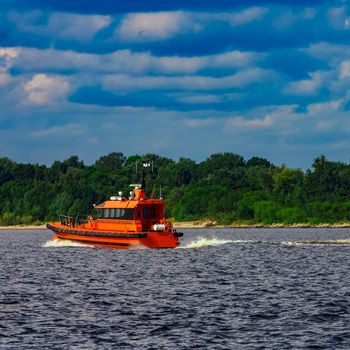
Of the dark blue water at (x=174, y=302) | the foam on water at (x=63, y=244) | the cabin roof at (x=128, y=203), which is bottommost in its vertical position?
the dark blue water at (x=174, y=302)

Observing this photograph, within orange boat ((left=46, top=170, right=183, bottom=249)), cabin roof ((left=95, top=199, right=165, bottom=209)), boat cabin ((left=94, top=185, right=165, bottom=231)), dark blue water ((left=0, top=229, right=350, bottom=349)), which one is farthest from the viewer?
cabin roof ((left=95, top=199, right=165, bottom=209))

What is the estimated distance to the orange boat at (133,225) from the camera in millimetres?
91000

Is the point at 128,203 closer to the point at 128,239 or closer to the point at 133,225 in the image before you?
the point at 133,225

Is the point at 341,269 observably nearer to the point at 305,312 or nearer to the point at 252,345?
the point at 305,312

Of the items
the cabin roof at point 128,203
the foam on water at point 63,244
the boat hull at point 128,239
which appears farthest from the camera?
the foam on water at point 63,244

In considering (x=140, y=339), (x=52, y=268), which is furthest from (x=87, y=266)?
(x=140, y=339)

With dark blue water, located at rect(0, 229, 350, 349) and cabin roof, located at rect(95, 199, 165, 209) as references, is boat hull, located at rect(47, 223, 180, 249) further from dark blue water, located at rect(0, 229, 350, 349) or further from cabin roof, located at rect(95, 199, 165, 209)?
cabin roof, located at rect(95, 199, 165, 209)

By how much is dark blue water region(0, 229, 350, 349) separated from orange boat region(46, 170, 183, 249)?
1658 mm

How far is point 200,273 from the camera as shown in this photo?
72.1 meters

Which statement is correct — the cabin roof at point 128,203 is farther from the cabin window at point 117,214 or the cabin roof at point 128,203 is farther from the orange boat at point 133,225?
the cabin window at point 117,214

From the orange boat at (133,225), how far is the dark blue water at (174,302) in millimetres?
1658

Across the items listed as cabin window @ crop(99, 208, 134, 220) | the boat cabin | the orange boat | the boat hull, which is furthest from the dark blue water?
cabin window @ crop(99, 208, 134, 220)

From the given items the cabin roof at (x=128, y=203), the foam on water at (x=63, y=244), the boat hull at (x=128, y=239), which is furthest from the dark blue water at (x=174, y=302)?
the foam on water at (x=63, y=244)

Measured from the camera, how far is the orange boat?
299 feet
